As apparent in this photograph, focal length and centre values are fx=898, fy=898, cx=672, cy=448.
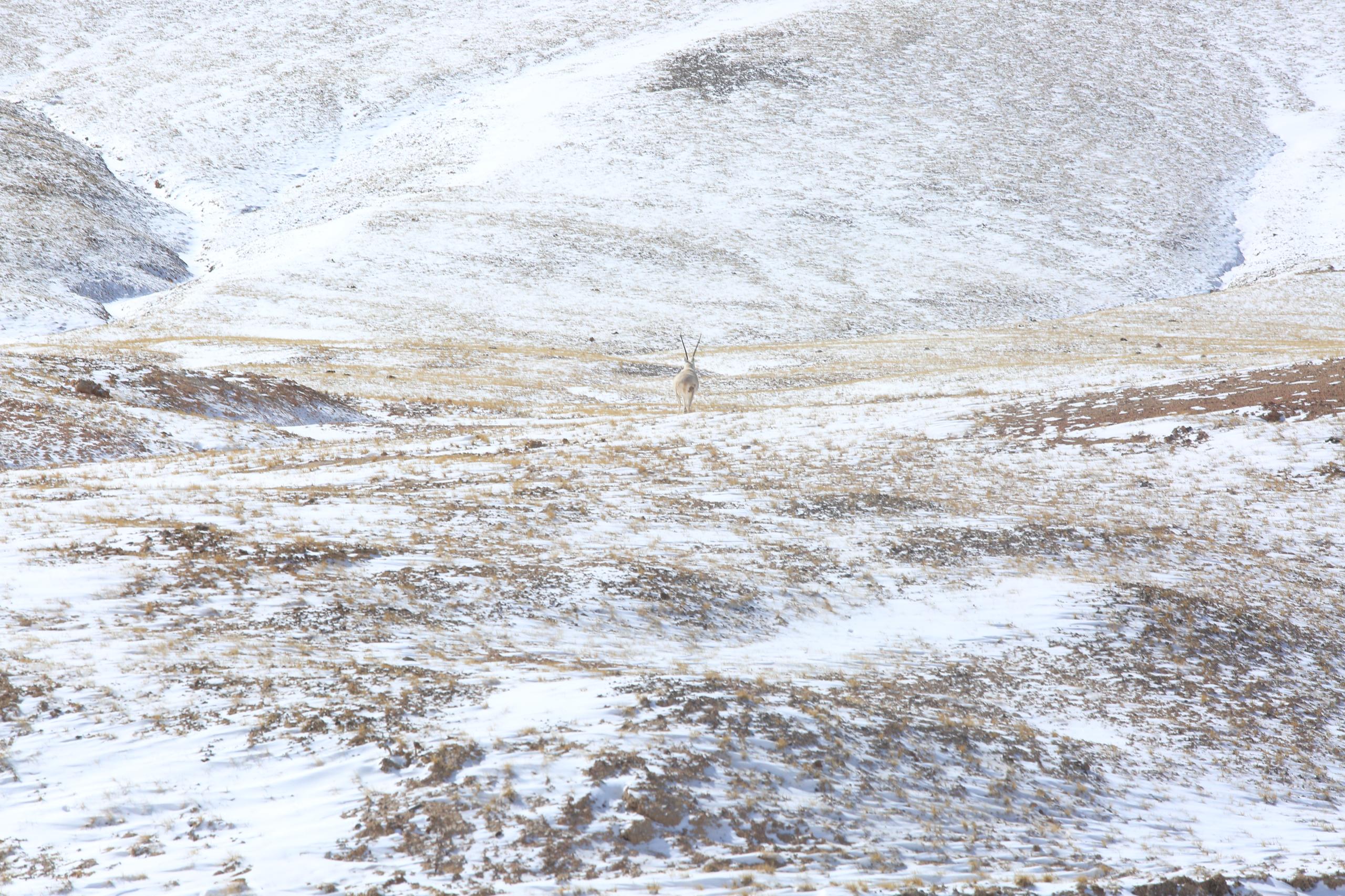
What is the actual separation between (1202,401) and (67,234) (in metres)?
64.8

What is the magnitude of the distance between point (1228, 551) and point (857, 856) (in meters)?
10.5

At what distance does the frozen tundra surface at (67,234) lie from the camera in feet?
164

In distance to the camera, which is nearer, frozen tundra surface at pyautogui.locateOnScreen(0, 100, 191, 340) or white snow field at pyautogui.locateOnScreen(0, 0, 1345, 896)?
white snow field at pyautogui.locateOnScreen(0, 0, 1345, 896)

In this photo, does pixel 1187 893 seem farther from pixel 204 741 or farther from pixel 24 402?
pixel 24 402

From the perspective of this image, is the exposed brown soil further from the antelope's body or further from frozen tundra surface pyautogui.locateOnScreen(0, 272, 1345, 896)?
the antelope's body

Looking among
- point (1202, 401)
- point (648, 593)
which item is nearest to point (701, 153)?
point (1202, 401)

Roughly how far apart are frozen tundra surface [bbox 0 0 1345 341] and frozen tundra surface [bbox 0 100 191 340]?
3948mm

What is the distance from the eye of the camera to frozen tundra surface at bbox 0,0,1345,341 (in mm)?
58781

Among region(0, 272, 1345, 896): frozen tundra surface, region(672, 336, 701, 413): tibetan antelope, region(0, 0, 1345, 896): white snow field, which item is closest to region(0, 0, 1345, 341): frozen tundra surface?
region(0, 0, 1345, 896): white snow field

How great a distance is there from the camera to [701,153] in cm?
7950

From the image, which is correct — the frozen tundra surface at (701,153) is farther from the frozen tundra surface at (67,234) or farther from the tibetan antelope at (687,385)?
the tibetan antelope at (687,385)

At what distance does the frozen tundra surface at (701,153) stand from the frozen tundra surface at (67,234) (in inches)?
155

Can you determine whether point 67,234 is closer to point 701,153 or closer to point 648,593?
point 701,153

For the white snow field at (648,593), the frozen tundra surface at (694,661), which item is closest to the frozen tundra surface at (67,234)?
the white snow field at (648,593)
